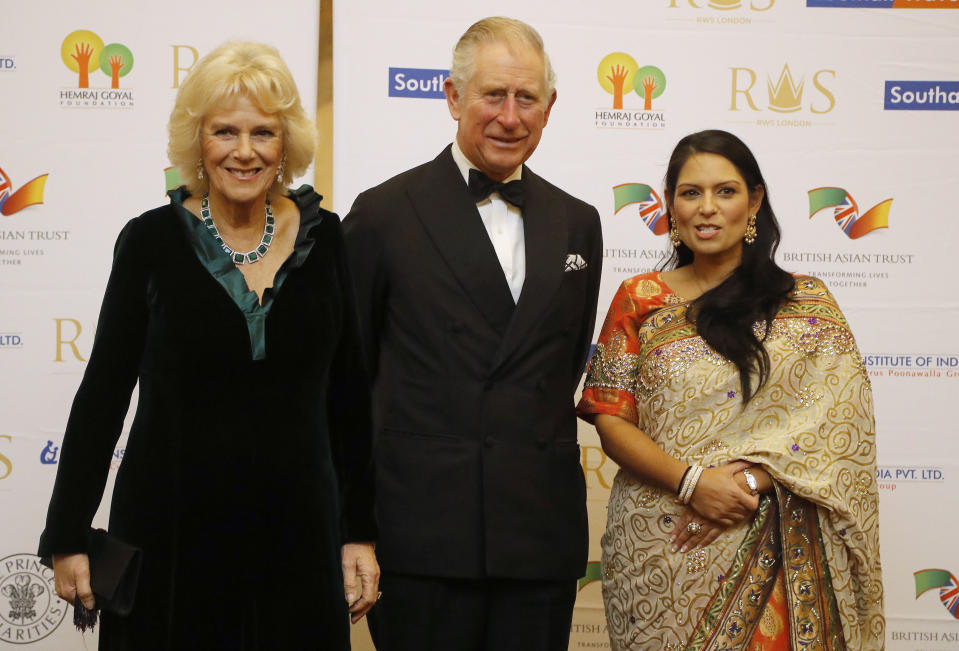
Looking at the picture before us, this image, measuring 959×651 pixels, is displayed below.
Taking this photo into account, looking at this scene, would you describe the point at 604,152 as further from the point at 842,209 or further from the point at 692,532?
the point at 692,532

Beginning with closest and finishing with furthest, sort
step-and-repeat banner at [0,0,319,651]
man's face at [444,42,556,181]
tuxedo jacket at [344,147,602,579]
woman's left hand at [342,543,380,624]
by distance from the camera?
woman's left hand at [342,543,380,624]
tuxedo jacket at [344,147,602,579]
man's face at [444,42,556,181]
step-and-repeat banner at [0,0,319,651]

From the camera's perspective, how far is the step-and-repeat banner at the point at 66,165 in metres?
3.25

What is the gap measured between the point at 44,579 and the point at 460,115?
2.18 metres

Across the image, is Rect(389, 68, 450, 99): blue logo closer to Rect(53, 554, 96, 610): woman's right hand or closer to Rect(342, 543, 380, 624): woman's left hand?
Rect(342, 543, 380, 624): woman's left hand

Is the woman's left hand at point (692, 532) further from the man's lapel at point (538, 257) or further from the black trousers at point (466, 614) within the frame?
the man's lapel at point (538, 257)

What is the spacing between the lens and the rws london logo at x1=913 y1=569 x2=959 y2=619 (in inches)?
137

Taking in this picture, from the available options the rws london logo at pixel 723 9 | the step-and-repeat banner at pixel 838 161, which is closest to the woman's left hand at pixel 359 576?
the step-and-repeat banner at pixel 838 161

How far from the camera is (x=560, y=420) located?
7.20ft

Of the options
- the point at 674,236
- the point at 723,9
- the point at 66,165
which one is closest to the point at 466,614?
the point at 674,236

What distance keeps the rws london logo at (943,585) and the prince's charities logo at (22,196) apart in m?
A: 3.24

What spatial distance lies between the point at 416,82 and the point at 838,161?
148 centimetres

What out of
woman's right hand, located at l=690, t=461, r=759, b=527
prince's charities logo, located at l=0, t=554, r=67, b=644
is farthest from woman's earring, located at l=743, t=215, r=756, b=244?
prince's charities logo, located at l=0, t=554, r=67, b=644

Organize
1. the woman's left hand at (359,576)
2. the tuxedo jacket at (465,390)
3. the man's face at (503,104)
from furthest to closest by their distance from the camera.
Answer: the man's face at (503,104) → the tuxedo jacket at (465,390) → the woman's left hand at (359,576)

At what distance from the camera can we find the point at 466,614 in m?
2.10
